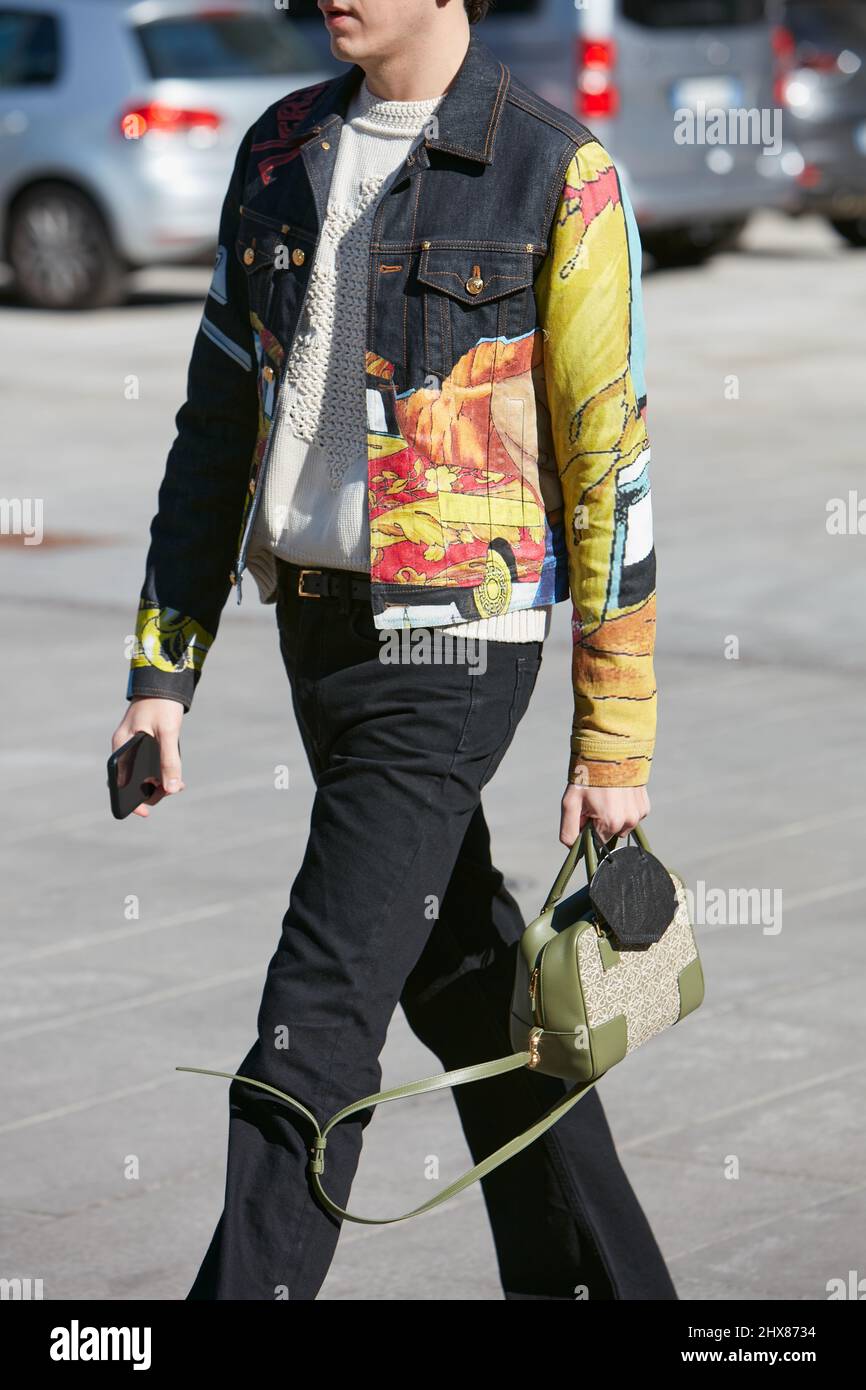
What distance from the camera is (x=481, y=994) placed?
3281mm

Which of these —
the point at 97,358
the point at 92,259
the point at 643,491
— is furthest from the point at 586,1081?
the point at 92,259

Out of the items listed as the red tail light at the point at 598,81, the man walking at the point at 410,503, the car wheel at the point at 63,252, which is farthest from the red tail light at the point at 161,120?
the man walking at the point at 410,503

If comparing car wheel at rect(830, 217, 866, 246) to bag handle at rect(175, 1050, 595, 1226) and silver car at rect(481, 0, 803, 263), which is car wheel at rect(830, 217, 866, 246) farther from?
bag handle at rect(175, 1050, 595, 1226)

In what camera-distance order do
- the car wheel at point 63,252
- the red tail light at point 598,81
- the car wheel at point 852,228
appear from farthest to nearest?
the car wheel at point 852,228 → the red tail light at point 598,81 → the car wheel at point 63,252

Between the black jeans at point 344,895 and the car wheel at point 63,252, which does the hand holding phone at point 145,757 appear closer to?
the black jeans at point 344,895

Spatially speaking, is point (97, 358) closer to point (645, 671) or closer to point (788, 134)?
point (788, 134)

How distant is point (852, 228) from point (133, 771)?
16958 mm

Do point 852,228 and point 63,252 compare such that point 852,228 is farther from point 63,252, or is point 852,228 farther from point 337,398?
point 337,398

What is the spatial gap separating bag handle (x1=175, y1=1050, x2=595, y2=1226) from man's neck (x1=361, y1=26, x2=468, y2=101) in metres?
1.17

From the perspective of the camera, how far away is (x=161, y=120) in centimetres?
1580

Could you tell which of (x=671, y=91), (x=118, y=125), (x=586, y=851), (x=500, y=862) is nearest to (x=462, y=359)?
(x=586, y=851)

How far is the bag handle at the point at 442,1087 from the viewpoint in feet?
9.65

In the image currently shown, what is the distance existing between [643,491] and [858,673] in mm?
4578
